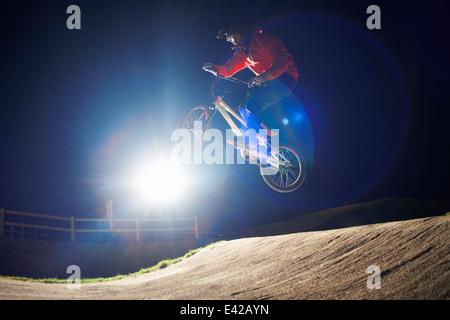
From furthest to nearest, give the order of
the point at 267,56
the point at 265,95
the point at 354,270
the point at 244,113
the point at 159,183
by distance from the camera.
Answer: the point at 159,183, the point at 244,113, the point at 265,95, the point at 267,56, the point at 354,270

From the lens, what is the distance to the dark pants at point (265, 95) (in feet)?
12.5

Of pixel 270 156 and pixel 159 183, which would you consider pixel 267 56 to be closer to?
pixel 270 156

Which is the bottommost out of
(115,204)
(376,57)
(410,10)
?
(115,204)

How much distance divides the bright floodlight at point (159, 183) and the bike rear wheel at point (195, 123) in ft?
26.3

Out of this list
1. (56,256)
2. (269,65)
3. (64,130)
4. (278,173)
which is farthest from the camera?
(64,130)

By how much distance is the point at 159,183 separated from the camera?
45.7ft

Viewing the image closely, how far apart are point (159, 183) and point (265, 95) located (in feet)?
35.9

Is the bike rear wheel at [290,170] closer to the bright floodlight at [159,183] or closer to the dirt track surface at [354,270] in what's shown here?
the dirt track surface at [354,270]

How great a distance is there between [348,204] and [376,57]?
5435 millimetres

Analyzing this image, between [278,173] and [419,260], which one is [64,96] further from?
[419,260]

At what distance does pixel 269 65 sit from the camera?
3.76 meters

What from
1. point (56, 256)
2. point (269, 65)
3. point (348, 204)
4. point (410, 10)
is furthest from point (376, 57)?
point (56, 256)

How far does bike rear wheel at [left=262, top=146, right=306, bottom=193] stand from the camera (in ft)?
12.8

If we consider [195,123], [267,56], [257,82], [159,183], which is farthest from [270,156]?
[159,183]
